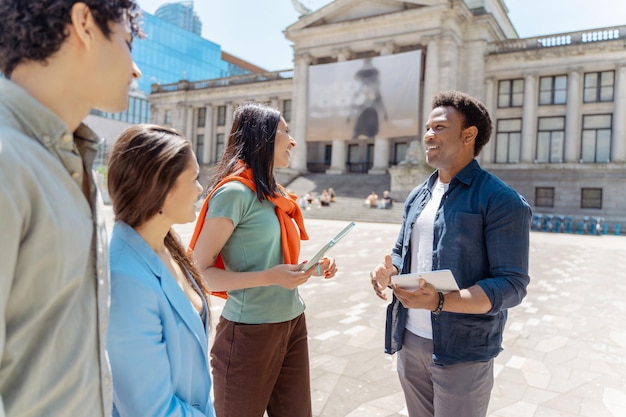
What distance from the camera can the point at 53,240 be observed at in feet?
3.11

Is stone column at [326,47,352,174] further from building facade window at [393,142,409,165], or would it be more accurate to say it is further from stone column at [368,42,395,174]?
building facade window at [393,142,409,165]

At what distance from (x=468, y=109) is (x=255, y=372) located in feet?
6.10

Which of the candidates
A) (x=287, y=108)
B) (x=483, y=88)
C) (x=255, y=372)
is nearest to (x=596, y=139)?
(x=483, y=88)

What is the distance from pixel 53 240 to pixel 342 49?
35578mm

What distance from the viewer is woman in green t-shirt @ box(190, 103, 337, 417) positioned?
232 centimetres

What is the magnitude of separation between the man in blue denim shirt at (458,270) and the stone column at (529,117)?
30.8m

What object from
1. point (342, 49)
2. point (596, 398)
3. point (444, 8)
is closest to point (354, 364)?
point (596, 398)

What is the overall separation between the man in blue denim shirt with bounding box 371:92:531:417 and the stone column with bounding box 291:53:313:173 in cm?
3278

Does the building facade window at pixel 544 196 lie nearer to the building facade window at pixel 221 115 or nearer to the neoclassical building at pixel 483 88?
the neoclassical building at pixel 483 88

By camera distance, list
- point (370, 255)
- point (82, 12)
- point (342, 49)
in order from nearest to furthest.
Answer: point (82, 12), point (370, 255), point (342, 49)

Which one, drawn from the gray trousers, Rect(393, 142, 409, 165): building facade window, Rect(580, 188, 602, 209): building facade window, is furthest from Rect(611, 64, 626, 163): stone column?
the gray trousers

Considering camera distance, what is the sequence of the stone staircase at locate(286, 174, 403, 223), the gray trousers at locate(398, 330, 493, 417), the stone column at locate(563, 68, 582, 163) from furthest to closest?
the stone column at locate(563, 68, 582, 163) → the stone staircase at locate(286, 174, 403, 223) → the gray trousers at locate(398, 330, 493, 417)

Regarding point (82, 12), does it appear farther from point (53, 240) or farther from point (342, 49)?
point (342, 49)

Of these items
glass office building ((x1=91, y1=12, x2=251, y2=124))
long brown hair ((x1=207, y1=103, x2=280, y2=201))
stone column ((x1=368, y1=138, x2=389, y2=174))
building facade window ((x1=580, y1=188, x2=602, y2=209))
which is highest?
glass office building ((x1=91, y1=12, x2=251, y2=124))
